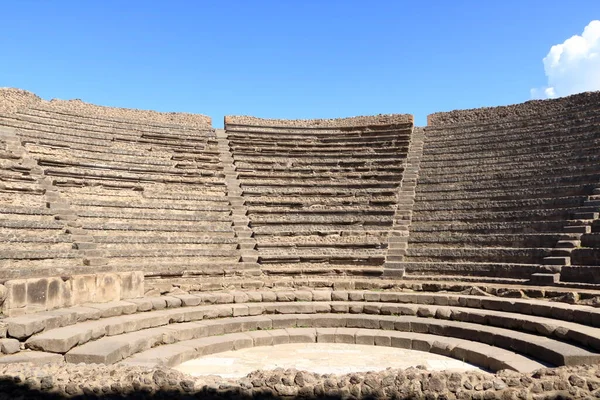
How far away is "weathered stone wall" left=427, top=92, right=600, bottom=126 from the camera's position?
15.4 m

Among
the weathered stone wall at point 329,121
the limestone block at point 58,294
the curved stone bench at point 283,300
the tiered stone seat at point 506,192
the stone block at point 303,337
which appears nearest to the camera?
the curved stone bench at point 283,300

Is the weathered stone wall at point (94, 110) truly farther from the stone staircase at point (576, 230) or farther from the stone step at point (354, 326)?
the stone staircase at point (576, 230)

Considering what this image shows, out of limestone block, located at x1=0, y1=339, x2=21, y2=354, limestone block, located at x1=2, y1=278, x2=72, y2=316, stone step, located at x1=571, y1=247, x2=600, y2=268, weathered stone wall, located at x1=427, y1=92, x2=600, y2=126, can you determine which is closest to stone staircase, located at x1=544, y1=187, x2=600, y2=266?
stone step, located at x1=571, y1=247, x2=600, y2=268

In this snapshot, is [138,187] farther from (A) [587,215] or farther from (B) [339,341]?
(A) [587,215]

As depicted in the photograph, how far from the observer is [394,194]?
1386 cm

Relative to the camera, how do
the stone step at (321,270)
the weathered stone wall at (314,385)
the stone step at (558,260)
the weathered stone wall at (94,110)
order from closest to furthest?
the weathered stone wall at (314,385)
the stone step at (558,260)
the stone step at (321,270)
the weathered stone wall at (94,110)

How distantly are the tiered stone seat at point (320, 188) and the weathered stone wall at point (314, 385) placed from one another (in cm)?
659

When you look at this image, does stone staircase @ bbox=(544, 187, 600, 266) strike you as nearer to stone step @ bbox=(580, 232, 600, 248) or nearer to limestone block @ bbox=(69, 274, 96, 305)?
stone step @ bbox=(580, 232, 600, 248)

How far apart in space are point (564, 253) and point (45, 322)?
29.5 feet

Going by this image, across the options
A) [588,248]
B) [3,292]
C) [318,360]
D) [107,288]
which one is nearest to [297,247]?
[107,288]

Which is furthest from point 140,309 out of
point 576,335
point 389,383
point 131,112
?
point 131,112

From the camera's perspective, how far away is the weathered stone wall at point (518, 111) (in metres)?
15.4

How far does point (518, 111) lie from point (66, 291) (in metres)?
14.4

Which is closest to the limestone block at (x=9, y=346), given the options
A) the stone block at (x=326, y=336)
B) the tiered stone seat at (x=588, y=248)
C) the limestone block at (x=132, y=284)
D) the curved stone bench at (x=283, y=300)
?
the curved stone bench at (x=283, y=300)
